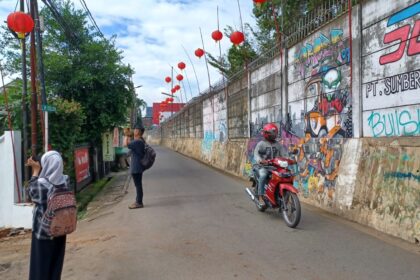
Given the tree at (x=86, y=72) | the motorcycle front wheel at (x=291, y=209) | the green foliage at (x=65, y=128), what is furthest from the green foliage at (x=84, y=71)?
the motorcycle front wheel at (x=291, y=209)

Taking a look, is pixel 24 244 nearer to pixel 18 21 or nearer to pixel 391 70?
pixel 18 21

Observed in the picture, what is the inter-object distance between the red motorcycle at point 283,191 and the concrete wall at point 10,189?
5.09 metres

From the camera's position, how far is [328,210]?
8.41m

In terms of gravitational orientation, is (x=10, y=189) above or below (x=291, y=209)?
above

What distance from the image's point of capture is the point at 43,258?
4.19 meters

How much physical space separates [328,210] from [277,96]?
4601mm

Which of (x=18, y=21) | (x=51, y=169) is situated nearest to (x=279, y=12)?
(x=18, y=21)

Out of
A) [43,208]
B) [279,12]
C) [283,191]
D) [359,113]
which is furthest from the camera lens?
[279,12]

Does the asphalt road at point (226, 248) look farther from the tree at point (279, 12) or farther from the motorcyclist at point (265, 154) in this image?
the tree at point (279, 12)

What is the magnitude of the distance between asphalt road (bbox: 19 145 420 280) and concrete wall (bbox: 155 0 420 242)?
1.95 ft

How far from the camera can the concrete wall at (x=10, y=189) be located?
8906 mm

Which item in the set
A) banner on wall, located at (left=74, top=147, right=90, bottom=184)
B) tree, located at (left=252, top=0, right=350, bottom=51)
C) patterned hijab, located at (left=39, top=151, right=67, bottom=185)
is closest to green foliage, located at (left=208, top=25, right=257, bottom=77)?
tree, located at (left=252, top=0, right=350, bottom=51)

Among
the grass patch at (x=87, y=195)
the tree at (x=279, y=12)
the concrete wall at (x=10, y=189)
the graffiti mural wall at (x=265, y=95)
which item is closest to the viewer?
the concrete wall at (x=10, y=189)

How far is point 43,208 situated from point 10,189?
5.68 meters
